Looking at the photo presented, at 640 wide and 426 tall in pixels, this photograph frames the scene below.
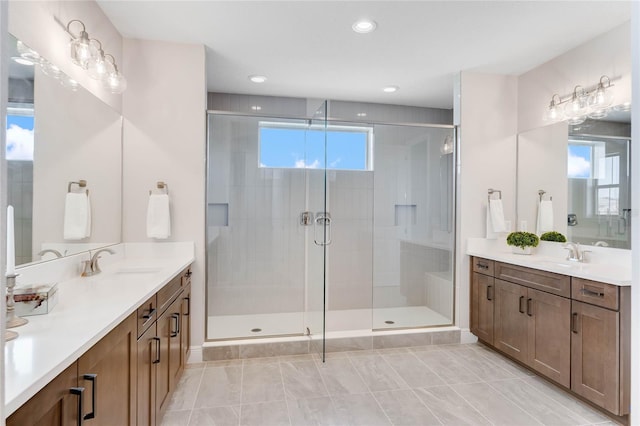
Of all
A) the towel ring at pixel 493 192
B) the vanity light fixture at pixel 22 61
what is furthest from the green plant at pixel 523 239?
the vanity light fixture at pixel 22 61

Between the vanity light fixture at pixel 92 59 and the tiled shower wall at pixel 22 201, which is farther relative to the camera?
the vanity light fixture at pixel 92 59

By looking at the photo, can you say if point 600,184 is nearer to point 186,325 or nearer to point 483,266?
point 483,266

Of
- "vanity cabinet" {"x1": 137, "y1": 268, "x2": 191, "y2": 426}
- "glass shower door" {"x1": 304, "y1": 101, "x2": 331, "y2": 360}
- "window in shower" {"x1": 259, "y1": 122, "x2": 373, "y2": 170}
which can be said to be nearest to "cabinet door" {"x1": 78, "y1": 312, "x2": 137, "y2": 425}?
"vanity cabinet" {"x1": 137, "y1": 268, "x2": 191, "y2": 426}

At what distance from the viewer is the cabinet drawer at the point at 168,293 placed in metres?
1.87

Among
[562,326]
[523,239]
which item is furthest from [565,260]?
[562,326]

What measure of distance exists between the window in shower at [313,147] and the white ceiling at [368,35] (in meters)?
0.55

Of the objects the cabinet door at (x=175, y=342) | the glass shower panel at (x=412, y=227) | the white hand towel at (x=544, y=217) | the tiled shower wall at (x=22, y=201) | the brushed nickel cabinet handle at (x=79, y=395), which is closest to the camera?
the brushed nickel cabinet handle at (x=79, y=395)

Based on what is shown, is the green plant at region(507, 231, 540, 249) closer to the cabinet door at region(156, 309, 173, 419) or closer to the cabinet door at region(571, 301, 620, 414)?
the cabinet door at region(571, 301, 620, 414)

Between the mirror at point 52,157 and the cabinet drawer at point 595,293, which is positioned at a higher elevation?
the mirror at point 52,157

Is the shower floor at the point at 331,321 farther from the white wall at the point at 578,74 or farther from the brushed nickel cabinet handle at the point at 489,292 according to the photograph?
the white wall at the point at 578,74

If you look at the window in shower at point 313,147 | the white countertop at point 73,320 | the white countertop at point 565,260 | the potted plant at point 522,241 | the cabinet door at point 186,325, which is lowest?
the cabinet door at point 186,325

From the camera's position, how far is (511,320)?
2748 millimetres

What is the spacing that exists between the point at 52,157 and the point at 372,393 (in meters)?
2.43

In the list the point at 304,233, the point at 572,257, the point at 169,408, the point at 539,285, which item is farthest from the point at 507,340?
the point at 169,408
